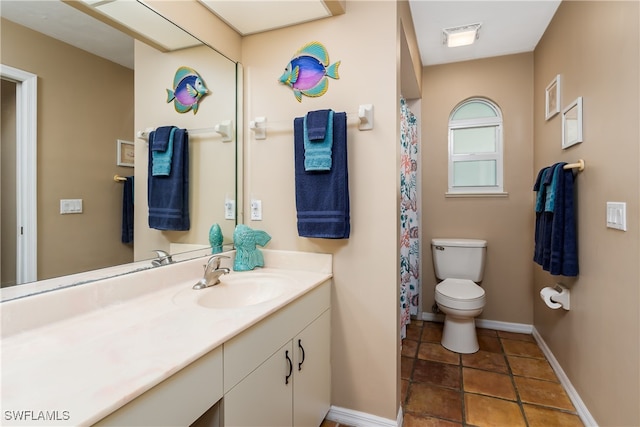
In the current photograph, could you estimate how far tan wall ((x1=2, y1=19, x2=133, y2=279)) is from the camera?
99cm

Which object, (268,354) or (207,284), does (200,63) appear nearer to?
(207,284)

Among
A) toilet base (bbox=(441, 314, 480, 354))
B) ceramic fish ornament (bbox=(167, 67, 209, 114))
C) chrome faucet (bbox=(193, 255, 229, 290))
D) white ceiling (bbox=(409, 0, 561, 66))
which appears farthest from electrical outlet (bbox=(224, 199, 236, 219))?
toilet base (bbox=(441, 314, 480, 354))

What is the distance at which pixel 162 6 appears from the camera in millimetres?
1383

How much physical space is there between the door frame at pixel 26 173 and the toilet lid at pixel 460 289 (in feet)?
7.92

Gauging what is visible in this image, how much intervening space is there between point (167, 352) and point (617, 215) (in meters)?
1.81

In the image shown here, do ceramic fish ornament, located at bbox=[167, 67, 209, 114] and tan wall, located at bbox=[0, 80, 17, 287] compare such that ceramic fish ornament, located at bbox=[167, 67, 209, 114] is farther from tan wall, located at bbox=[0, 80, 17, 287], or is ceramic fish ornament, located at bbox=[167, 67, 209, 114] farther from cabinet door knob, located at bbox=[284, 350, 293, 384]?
cabinet door knob, located at bbox=[284, 350, 293, 384]

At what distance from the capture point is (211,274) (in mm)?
1407

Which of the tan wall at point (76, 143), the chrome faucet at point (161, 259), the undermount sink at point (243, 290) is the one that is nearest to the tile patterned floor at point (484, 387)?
the undermount sink at point (243, 290)

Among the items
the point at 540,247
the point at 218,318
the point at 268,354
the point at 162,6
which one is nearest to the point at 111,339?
the point at 218,318

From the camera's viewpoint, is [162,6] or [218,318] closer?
[218,318]

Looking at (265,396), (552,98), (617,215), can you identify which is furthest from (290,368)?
(552,98)

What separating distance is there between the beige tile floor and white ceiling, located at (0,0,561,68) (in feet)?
6.63

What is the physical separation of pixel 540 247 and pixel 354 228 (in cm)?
135

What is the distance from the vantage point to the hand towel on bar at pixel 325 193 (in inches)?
60.4
